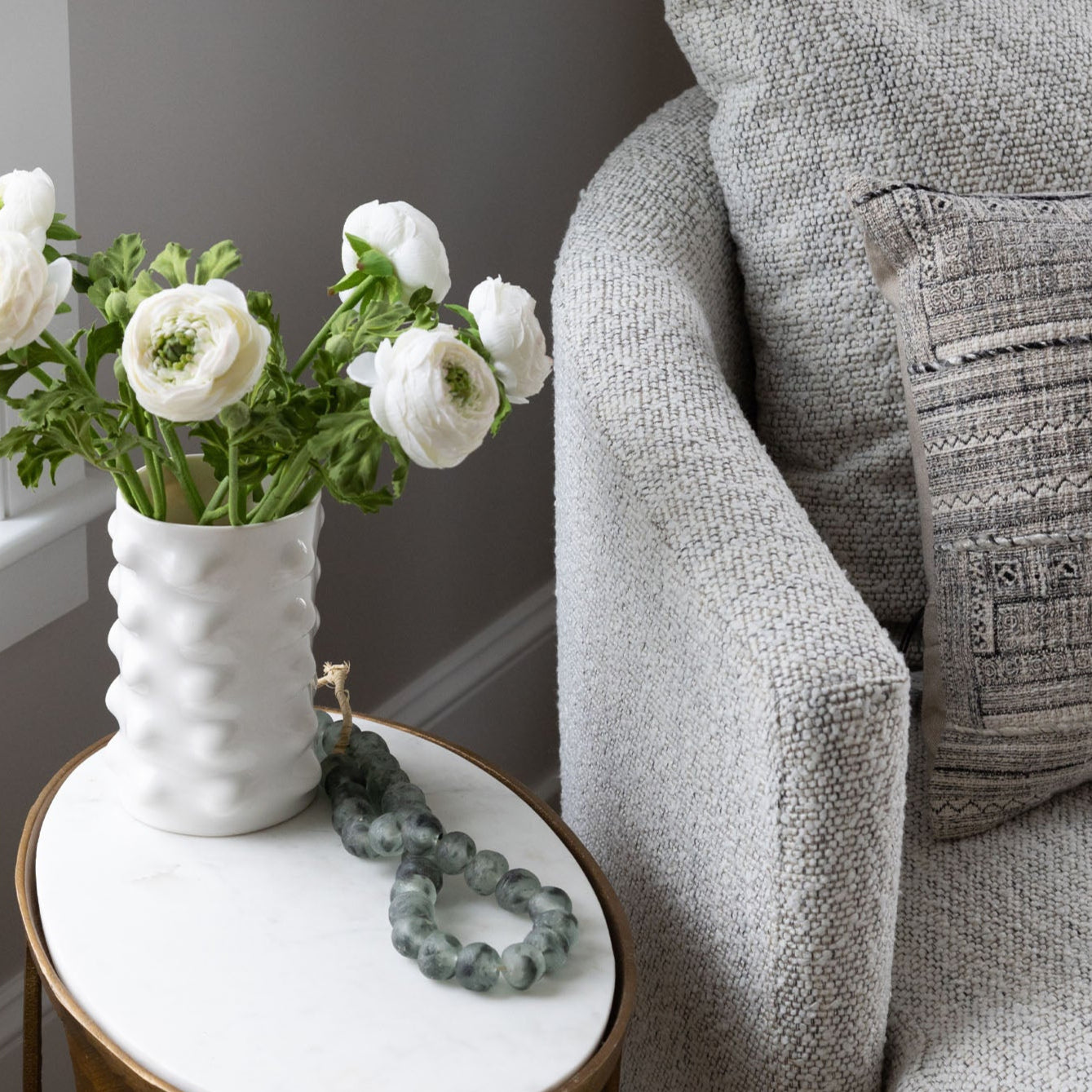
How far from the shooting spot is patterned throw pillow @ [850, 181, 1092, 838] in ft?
2.90

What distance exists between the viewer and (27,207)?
648 millimetres

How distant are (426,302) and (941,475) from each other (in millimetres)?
407

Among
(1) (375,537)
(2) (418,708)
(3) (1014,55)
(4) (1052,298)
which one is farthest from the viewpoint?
(2) (418,708)

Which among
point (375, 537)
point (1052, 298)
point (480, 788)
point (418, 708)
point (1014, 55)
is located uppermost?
point (1014, 55)

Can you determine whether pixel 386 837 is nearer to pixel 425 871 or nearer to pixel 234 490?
pixel 425 871

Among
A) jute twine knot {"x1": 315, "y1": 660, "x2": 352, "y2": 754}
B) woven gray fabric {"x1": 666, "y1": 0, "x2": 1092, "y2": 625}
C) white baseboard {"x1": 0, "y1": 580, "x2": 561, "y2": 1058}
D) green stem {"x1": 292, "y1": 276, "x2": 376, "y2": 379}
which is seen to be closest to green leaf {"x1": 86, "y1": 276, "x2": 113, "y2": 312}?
green stem {"x1": 292, "y1": 276, "x2": 376, "y2": 379}

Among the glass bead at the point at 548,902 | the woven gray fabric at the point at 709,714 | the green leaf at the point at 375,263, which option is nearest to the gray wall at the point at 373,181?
the woven gray fabric at the point at 709,714

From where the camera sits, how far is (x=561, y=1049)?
0.64 meters

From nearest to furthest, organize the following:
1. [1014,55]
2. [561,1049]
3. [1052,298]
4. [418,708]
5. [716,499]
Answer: [561,1049], [716,499], [1052,298], [1014,55], [418,708]

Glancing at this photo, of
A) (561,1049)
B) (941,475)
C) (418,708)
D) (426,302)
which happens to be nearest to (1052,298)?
(941,475)

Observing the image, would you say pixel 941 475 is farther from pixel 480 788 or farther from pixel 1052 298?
pixel 480 788

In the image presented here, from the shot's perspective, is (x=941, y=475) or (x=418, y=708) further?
(x=418, y=708)

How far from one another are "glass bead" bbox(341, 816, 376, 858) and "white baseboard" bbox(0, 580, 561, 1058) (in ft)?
2.21

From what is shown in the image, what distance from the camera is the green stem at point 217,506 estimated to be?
27.1 inches
